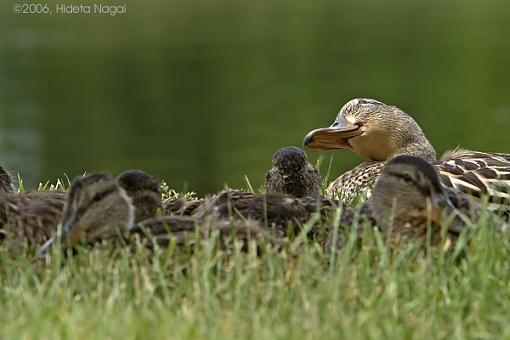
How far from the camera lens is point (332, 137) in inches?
353

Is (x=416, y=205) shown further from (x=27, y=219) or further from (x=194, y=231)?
(x=27, y=219)

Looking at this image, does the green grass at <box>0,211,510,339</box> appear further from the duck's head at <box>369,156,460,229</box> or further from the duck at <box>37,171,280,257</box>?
the duck's head at <box>369,156,460,229</box>

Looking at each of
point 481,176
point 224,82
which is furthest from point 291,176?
point 224,82

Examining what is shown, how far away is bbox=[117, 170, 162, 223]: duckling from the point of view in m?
5.77

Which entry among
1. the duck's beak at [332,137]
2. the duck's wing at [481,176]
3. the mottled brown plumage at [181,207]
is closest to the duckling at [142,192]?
the mottled brown plumage at [181,207]

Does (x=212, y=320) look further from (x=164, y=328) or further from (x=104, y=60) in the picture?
(x=104, y=60)

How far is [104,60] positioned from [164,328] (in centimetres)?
5689

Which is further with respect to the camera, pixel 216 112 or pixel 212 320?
pixel 216 112

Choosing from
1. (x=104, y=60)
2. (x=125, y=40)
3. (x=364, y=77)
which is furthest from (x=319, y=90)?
(x=125, y=40)

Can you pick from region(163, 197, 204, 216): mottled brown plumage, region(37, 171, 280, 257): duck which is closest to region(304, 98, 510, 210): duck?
region(163, 197, 204, 216): mottled brown plumage

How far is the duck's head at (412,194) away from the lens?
524 cm

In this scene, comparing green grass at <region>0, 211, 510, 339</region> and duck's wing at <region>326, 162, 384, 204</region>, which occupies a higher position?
green grass at <region>0, 211, 510, 339</region>

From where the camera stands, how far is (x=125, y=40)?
65.7 m

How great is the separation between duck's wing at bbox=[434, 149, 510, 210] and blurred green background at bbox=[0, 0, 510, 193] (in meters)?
22.1
